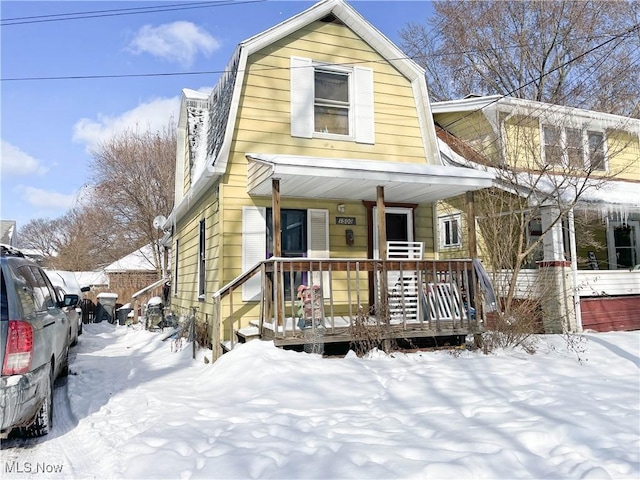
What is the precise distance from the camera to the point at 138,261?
28141 millimetres

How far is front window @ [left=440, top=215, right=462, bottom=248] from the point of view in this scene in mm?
12297

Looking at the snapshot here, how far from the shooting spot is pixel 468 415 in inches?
165

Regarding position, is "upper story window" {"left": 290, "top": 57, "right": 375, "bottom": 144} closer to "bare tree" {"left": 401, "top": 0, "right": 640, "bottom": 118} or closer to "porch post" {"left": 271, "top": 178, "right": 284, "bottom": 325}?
"porch post" {"left": 271, "top": 178, "right": 284, "bottom": 325}

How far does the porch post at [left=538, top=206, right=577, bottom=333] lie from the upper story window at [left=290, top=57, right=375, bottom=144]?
4310 millimetres

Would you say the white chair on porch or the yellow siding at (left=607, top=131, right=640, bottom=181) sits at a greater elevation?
the yellow siding at (left=607, top=131, right=640, bottom=181)

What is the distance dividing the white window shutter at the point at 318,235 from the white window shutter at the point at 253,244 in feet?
2.88

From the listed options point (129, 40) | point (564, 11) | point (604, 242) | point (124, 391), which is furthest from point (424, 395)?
point (564, 11)

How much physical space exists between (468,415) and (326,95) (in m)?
6.87

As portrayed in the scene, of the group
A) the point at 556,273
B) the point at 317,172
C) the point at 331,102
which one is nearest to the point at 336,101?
the point at 331,102

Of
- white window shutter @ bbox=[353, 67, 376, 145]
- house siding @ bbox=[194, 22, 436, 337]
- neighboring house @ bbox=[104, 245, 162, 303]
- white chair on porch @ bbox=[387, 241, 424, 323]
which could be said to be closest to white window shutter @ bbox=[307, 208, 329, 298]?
house siding @ bbox=[194, 22, 436, 337]

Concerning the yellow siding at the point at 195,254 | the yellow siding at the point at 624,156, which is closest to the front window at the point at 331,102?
the yellow siding at the point at 195,254

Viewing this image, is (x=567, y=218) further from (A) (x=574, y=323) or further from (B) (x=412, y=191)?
(B) (x=412, y=191)

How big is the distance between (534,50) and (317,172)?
18.3 meters

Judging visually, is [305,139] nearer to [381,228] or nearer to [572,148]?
[381,228]
